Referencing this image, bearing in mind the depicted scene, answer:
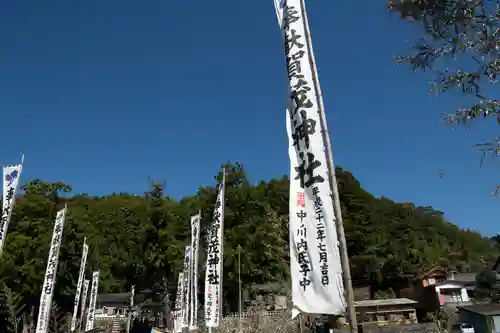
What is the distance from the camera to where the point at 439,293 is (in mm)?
36094

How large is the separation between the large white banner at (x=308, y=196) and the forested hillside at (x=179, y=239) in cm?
2950

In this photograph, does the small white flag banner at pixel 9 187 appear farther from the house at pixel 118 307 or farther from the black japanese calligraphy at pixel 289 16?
the house at pixel 118 307

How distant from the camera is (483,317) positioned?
1864 centimetres

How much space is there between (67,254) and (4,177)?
22460 mm

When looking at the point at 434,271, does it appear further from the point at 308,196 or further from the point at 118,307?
the point at 118,307

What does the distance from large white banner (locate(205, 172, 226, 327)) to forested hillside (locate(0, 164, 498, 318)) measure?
19.1 metres

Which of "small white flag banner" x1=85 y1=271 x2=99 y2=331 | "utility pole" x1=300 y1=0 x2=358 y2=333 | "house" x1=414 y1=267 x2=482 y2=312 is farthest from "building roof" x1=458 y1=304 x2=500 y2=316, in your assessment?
"small white flag banner" x1=85 y1=271 x2=99 y2=331

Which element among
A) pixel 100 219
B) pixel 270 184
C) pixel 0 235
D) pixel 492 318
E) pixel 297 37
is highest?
pixel 270 184

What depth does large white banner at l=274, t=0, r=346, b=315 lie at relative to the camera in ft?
21.0

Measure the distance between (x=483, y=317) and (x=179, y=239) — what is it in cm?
3002

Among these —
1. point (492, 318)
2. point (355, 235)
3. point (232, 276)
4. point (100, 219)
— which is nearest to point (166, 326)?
point (232, 276)

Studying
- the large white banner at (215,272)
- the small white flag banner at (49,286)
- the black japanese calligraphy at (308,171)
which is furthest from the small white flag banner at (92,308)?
the black japanese calligraphy at (308,171)

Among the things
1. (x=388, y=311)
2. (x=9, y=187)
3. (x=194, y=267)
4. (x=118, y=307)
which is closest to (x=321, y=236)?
(x=9, y=187)

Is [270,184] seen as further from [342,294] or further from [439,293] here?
[342,294]
